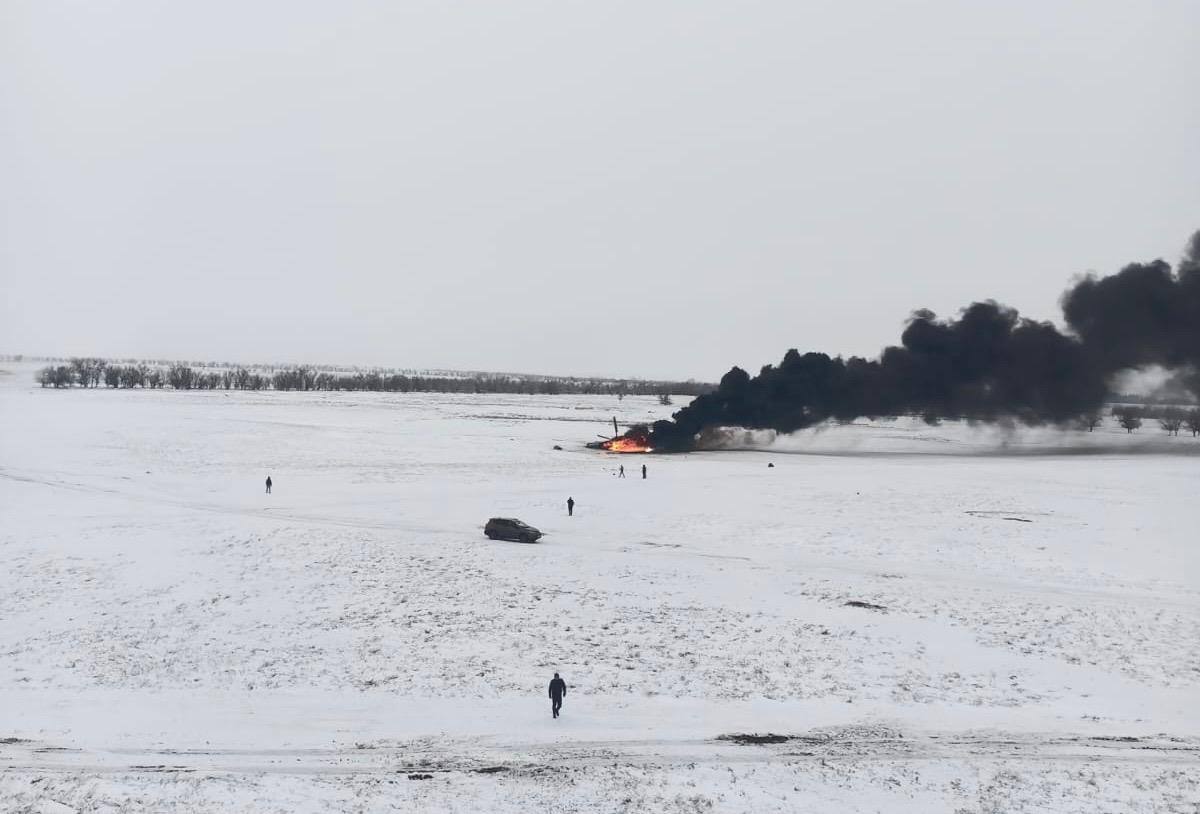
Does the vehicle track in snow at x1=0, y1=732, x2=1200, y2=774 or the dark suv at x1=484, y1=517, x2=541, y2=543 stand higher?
the dark suv at x1=484, y1=517, x2=541, y2=543

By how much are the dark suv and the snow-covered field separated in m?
0.82

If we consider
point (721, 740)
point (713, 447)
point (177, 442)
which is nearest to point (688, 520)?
point (721, 740)

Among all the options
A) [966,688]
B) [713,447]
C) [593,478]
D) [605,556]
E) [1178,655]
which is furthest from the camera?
[713,447]

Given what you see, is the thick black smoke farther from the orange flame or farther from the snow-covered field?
the snow-covered field

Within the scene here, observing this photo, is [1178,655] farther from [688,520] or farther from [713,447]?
[713,447]

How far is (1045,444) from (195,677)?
284 feet

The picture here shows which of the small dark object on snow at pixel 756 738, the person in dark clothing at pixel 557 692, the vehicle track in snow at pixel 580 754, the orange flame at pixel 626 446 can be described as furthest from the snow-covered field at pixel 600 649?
the orange flame at pixel 626 446

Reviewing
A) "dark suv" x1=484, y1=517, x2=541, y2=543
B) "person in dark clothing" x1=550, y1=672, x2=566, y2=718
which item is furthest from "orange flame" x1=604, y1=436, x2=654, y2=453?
"person in dark clothing" x1=550, y1=672, x2=566, y2=718

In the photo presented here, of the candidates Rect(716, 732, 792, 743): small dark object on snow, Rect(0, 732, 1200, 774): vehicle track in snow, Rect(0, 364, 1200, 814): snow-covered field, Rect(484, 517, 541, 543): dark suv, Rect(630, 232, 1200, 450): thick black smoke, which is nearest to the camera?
Rect(0, 364, 1200, 814): snow-covered field

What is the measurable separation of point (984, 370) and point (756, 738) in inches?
2723

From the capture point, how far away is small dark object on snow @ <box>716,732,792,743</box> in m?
17.0

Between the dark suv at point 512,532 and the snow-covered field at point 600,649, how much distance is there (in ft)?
2.71

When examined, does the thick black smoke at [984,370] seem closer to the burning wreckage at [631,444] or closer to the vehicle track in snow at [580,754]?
the burning wreckage at [631,444]

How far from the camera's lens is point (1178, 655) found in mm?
22125
